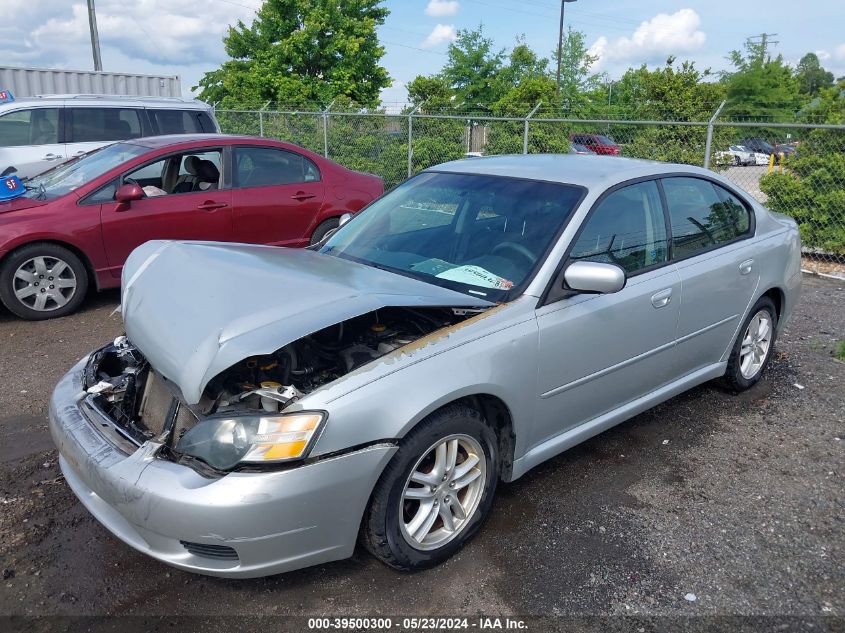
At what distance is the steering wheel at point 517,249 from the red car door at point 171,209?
4165 mm

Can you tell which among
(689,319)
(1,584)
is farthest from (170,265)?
(689,319)

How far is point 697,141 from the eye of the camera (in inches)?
404

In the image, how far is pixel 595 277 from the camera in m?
2.97

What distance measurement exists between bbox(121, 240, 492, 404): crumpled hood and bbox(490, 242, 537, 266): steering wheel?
1.23ft

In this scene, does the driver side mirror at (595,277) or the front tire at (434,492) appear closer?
the front tire at (434,492)

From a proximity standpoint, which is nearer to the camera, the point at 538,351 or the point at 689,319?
the point at 538,351

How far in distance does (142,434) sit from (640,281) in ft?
8.14

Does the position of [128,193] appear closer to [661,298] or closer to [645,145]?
[661,298]

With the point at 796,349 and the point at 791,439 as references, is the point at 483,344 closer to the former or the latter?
the point at 791,439

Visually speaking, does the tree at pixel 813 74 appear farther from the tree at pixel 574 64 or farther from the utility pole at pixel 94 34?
the utility pole at pixel 94 34

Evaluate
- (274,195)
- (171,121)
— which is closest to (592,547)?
(274,195)

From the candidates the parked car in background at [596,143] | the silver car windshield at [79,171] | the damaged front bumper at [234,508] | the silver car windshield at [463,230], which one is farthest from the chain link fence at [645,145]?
the damaged front bumper at [234,508]

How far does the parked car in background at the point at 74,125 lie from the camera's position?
9531 millimetres

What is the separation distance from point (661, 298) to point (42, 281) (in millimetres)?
5258
